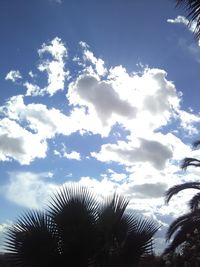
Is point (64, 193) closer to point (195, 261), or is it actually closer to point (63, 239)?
point (63, 239)

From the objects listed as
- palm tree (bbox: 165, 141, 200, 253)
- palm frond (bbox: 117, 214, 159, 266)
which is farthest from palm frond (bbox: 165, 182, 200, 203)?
palm frond (bbox: 117, 214, 159, 266)

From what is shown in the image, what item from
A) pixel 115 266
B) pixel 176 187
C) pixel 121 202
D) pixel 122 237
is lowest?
pixel 115 266

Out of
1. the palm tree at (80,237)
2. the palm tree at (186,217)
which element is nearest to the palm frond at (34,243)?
the palm tree at (80,237)

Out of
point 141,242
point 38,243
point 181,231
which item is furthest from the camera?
point 181,231

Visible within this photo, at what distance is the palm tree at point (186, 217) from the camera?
20.0 metres

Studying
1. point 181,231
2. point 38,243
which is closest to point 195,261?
point 38,243

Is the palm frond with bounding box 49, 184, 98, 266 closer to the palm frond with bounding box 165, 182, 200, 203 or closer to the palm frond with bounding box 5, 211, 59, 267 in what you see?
the palm frond with bounding box 5, 211, 59, 267

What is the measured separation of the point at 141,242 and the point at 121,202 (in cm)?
116

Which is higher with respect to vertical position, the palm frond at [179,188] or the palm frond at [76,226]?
the palm frond at [179,188]

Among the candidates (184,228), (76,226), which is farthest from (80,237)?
(184,228)

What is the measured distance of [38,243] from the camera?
10.2 meters

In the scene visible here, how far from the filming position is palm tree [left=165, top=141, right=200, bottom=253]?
20023 millimetres

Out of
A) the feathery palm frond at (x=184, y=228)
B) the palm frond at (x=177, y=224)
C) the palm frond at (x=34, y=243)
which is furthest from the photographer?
the palm frond at (x=177, y=224)

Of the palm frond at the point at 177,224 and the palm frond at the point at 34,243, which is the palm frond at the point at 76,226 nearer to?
the palm frond at the point at 34,243
